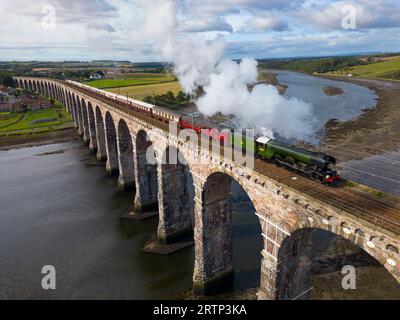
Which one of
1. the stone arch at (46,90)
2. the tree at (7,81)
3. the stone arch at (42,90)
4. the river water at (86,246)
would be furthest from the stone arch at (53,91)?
the river water at (86,246)

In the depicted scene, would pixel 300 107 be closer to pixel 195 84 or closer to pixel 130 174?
pixel 195 84

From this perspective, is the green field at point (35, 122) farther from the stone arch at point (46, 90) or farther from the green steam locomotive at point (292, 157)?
the green steam locomotive at point (292, 157)

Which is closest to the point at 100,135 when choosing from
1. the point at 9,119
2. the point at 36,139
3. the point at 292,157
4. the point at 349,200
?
the point at 36,139

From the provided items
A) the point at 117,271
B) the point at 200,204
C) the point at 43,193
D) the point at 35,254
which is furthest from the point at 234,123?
the point at 43,193

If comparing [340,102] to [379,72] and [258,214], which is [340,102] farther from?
[258,214]

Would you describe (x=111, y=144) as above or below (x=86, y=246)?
above
